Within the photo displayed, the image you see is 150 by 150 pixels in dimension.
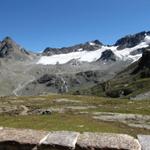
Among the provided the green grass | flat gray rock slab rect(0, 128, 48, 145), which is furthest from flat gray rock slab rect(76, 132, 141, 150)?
the green grass

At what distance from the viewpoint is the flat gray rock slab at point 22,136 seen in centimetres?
1387

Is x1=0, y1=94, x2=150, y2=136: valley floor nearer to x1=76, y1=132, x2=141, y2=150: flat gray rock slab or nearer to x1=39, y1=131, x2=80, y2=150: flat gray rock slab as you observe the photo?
x1=39, y1=131, x2=80, y2=150: flat gray rock slab

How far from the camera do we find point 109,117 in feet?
172

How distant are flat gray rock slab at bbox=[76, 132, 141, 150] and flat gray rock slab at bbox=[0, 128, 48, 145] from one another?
1.64 metres

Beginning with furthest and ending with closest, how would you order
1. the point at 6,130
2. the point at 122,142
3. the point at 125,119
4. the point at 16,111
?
the point at 16,111 < the point at 125,119 < the point at 6,130 < the point at 122,142

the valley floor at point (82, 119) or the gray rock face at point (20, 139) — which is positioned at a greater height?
the gray rock face at point (20, 139)

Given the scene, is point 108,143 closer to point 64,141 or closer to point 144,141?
point 144,141

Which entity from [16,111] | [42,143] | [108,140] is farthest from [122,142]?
[16,111]

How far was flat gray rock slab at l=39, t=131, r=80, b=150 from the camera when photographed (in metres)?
13.2

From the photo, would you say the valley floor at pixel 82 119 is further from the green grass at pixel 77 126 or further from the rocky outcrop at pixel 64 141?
the rocky outcrop at pixel 64 141

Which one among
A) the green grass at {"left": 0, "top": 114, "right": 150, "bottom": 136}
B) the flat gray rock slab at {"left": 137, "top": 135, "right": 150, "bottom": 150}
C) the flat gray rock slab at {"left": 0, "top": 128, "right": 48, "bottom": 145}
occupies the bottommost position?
the green grass at {"left": 0, "top": 114, "right": 150, "bottom": 136}

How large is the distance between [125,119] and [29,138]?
126 feet

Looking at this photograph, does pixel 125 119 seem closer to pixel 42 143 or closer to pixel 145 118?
pixel 145 118

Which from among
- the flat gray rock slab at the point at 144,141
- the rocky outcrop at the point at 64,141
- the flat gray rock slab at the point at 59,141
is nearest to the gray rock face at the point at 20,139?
the rocky outcrop at the point at 64,141
